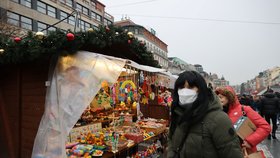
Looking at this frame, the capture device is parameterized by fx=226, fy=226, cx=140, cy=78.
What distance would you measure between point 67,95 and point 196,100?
238 centimetres

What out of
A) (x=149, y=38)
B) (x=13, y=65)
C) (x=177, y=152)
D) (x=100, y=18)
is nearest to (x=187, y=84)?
(x=177, y=152)

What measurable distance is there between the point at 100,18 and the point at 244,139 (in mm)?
43296

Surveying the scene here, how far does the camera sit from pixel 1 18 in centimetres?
1703

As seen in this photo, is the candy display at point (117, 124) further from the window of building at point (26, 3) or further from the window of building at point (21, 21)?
the window of building at point (26, 3)

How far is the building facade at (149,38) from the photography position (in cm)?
5534

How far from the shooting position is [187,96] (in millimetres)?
1998

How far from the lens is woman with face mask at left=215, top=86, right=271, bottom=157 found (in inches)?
118

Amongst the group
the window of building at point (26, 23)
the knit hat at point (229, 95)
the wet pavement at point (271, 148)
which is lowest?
the wet pavement at point (271, 148)

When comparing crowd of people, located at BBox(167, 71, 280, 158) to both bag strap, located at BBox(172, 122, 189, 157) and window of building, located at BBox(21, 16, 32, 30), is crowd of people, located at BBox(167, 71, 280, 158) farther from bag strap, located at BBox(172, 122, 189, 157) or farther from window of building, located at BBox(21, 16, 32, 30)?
window of building, located at BBox(21, 16, 32, 30)

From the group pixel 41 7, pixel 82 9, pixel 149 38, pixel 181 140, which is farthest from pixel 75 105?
pixel 149 38

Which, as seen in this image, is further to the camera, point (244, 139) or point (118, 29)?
point (118, 29)

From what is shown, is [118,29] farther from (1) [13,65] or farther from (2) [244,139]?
(2) [244,139]

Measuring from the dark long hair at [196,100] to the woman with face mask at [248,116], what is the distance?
4.55 feet

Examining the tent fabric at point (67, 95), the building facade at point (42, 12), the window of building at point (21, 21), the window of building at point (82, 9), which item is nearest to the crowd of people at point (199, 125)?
the tent fabric at point (67, 95)
